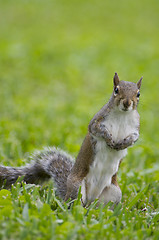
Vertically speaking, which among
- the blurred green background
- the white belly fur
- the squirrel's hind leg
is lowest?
the squirrel's hind leg

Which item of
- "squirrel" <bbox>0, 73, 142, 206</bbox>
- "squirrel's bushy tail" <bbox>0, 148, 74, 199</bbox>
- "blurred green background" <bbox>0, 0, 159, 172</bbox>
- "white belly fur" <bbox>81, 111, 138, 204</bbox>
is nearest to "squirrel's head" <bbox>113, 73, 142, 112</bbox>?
"squirrel" <bbox>0, 73, 142, 206</bbox>

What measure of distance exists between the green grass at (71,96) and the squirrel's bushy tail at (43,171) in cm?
15

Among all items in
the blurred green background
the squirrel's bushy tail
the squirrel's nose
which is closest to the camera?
the squirrel's nose

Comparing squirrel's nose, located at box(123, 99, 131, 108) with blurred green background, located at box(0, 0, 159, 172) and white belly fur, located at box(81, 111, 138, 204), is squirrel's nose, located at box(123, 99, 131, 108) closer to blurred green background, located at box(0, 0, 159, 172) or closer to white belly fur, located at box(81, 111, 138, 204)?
white belly fur, located at box(81, 111, 138, 204)

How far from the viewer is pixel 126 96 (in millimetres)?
2904

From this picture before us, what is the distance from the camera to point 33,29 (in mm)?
13484

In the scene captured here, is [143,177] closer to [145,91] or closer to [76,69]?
[145,91]

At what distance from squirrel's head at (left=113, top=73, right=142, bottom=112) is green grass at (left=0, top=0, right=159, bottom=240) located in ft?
2.35

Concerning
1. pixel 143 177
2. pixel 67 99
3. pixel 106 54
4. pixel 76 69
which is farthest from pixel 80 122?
pixel 106 54

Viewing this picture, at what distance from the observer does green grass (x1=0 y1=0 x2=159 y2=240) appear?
2482 millimetres

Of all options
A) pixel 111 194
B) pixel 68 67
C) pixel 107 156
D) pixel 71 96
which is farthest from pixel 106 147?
pixel 68 67

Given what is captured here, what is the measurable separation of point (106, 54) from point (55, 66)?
78.4 inches

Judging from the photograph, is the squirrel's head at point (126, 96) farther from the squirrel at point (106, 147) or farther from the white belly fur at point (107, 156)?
the white belly fur at point (107, 156)

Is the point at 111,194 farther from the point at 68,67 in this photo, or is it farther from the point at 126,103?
the point at 68,67
